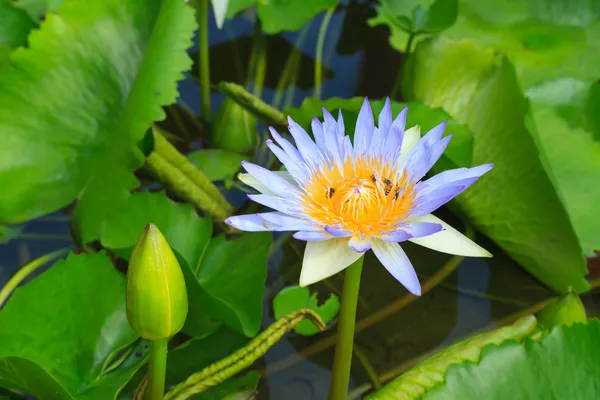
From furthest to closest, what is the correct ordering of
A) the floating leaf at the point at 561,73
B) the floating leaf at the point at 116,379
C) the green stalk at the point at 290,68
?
the green stalk at the point at 290,68
the floating leaf at the point at 561,73
the floating leaf at the point at 116,379

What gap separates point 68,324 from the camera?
106cm

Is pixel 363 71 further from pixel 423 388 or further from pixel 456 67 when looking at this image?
pixel 423 388

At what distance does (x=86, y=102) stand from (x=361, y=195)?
2.30ft

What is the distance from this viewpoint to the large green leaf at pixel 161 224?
1233 millimetres

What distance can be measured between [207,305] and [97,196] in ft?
1.08

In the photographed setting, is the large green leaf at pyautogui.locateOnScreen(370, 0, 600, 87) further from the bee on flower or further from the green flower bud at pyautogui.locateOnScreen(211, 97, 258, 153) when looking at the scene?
the bee on flower

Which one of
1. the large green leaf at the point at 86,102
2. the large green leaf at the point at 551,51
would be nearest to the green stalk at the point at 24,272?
the large green leaf at the point at 86,102

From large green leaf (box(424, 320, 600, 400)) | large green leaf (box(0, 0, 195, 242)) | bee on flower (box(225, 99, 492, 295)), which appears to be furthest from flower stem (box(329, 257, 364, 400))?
large green leaf (box(0, 0, 195, 242))

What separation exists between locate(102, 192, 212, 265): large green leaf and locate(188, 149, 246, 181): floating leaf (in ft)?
0.99

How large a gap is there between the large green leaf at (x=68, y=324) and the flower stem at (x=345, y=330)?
415 mm

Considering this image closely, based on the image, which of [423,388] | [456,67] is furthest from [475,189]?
[423,388]

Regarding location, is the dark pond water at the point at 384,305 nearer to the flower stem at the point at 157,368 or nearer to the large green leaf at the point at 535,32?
the flower stem at the point at 157,368

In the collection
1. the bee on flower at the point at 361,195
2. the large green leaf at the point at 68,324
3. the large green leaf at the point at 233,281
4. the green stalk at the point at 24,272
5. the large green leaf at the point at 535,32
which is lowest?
the green stalk at the point at 24,272

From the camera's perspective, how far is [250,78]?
1922 mm
